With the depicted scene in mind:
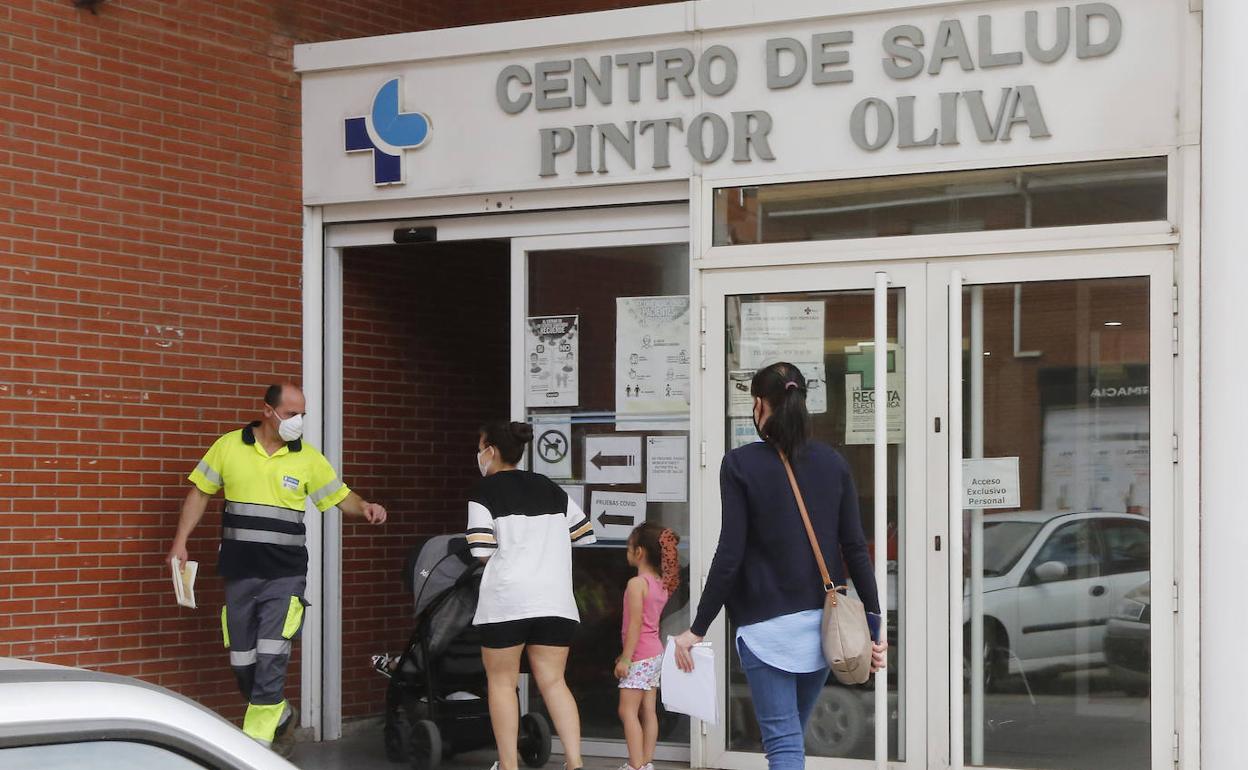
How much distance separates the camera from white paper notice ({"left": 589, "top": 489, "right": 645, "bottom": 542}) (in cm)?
827

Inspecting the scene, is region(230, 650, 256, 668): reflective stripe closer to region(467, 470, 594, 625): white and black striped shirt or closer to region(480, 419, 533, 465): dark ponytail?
region(467, 470, 594, 625): white and black striped shirt

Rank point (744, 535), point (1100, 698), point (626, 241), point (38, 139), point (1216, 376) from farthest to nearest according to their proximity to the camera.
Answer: point (626, 241)
point (38, 139)
point (1100, 698)
point (1216, 376)
point (744, 535)

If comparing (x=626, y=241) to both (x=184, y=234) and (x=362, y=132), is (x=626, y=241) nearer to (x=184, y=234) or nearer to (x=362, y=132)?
(x=362, y=132)

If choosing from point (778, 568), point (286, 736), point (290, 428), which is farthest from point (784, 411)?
point (286, 736)

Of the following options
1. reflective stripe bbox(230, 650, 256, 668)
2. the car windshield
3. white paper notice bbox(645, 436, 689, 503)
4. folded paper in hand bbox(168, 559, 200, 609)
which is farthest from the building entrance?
folded paper in hand bbox(168, 559, 200, 609)

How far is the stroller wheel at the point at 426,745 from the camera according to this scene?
306 inches

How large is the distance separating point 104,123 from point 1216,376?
5426 millimetres

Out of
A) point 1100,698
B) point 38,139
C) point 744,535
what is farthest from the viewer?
point 38,139

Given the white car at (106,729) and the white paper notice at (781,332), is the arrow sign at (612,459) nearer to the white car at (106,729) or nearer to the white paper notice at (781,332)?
the white paper notice at (781,332)

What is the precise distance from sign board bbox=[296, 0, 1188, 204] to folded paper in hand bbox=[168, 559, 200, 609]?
2.31 m

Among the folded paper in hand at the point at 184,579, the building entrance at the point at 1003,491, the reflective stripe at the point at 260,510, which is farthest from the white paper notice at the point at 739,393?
the folded paper in hand at the point at 184,579

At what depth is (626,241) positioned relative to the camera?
838 centimetres

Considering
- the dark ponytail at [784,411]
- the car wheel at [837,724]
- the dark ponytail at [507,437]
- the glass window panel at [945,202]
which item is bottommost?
the car wheel at [837,724]

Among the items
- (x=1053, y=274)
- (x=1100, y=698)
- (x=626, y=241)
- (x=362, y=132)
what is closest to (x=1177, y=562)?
(x=1100, y=698)
